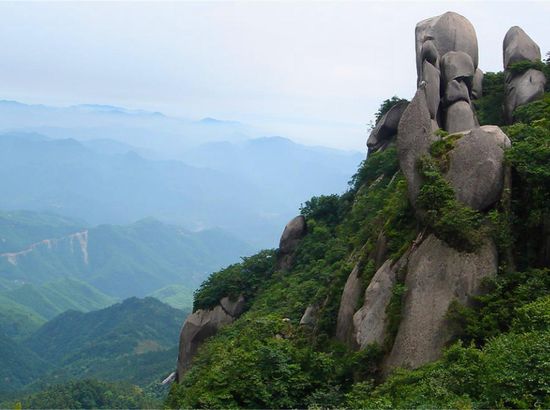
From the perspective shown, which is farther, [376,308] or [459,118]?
[459,118]

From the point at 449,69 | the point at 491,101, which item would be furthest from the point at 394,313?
the point at 491,101

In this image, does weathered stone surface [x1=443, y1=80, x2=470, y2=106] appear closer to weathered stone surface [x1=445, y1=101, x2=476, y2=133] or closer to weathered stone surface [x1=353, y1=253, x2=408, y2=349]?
weathered stone surface [x1=445, y1=101, x2=476, y2=133]

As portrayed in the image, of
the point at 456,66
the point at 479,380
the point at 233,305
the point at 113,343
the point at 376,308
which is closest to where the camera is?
the point at 479,380

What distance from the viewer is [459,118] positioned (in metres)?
21.3

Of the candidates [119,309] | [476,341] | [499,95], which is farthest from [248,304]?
[119,309]

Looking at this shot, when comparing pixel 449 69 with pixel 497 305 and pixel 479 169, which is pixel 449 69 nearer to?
pixel 479 169

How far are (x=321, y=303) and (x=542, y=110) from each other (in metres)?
9.39

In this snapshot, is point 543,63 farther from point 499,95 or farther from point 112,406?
point 112,406

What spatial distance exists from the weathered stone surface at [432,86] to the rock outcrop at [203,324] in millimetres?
Answer: 16215

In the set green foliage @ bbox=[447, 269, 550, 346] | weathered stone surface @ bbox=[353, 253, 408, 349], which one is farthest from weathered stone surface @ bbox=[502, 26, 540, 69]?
green foliage @ bbox=[447, 269, 550, 346]

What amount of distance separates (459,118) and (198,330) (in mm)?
17508

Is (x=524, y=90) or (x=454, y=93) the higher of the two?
(x=524, y=90)

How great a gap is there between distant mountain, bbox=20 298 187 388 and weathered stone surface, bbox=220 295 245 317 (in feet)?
191

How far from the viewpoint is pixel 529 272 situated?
562 inches
